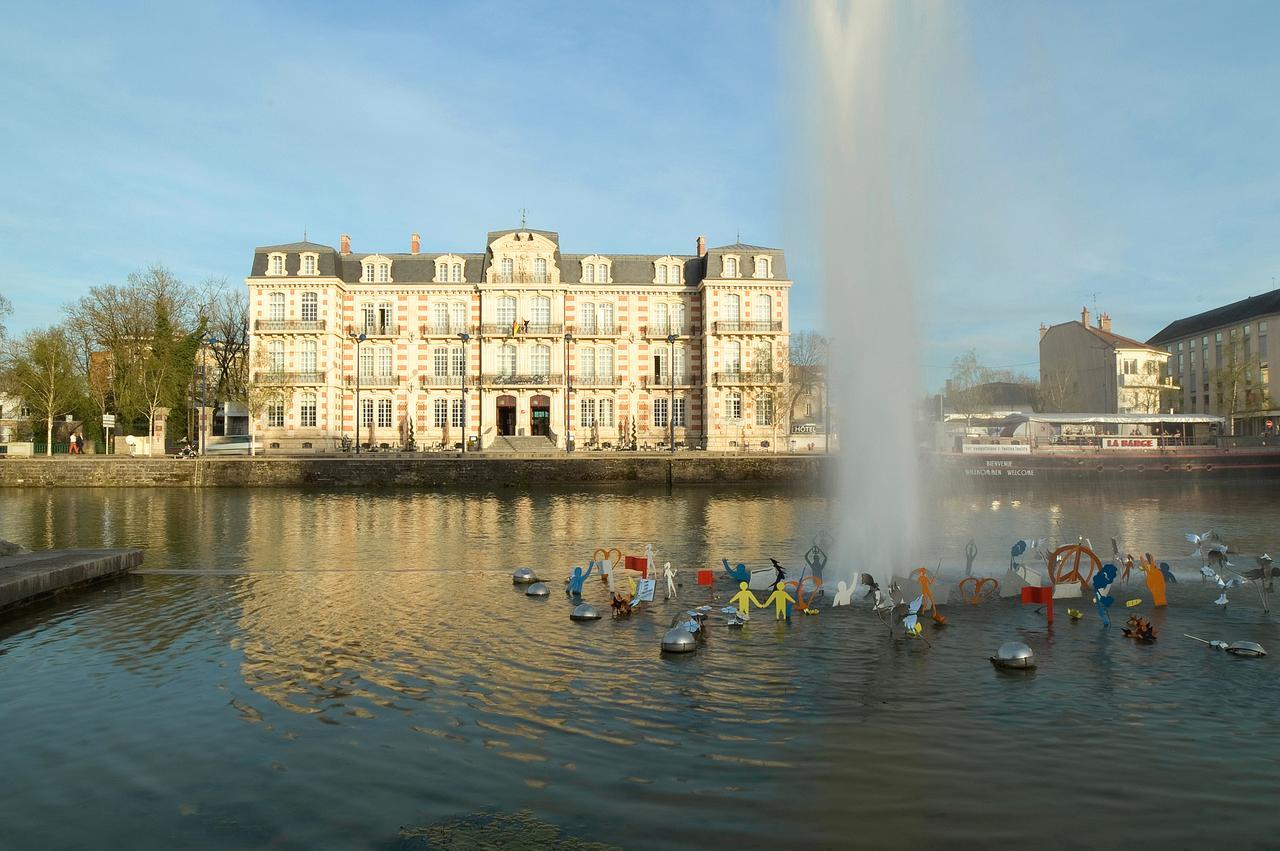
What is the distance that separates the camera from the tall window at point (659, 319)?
6394cm

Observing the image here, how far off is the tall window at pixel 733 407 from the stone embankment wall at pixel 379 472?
1388 cm

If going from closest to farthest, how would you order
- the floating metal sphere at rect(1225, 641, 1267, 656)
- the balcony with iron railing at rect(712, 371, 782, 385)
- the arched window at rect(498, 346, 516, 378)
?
the floating metal sphere at rect(1225, 641, 1267, 656)
the balcony with iron railing at rect(712, 371, 782, 385)
the arched window at rect(498, 346, 516, 378)

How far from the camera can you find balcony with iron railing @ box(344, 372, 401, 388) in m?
62.9

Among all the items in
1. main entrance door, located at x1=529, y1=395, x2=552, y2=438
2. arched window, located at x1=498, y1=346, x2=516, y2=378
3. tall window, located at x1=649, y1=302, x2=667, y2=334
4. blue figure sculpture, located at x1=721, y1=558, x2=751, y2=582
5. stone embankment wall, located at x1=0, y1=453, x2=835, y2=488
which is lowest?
blue figure sculpture, located at x1=721, y1=558, x2=751, y2=582

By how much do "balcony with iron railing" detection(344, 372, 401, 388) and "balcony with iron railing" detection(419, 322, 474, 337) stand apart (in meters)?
4.04

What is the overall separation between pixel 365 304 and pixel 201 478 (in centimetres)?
2078

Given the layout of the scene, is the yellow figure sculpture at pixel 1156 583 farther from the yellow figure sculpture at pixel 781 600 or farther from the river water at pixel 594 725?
the yellow figure sculpture at pixel 781 600

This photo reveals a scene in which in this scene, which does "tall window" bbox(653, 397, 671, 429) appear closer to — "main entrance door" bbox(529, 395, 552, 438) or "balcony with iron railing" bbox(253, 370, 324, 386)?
"main entrance door" bbox(529, 395, 552, 438)

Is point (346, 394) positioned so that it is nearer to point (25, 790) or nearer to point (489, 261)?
point (489, 261)

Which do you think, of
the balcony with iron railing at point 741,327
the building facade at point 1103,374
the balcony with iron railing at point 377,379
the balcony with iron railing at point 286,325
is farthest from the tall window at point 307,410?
the building facade at point 1103,374

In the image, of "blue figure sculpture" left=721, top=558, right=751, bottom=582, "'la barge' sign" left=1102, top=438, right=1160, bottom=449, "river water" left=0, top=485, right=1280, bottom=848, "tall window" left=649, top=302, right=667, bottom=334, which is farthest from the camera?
"tall window" left=649, top=302, right=667, bottom=334

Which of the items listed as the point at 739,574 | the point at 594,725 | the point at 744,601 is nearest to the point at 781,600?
the point at 744,601

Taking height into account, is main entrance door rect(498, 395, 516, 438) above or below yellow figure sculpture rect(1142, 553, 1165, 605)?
above

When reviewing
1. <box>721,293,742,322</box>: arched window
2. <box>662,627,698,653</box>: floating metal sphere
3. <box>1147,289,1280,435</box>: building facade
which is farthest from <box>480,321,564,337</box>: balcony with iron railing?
<box>1147,289,1280,435</box>: building facade
